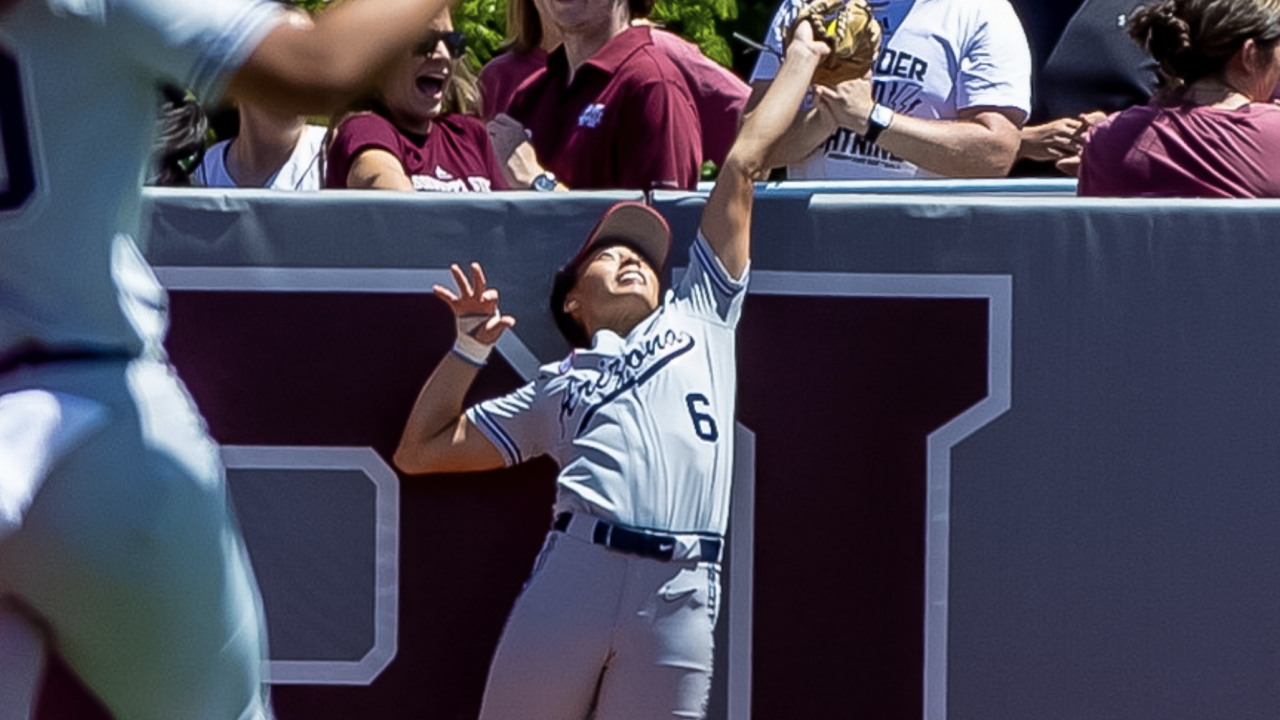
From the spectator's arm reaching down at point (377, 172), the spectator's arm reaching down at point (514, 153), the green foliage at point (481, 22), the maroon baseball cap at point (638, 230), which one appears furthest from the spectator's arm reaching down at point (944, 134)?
the green foliage at point (481, 22)

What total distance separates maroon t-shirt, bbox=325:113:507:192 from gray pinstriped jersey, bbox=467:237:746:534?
81 centimetres

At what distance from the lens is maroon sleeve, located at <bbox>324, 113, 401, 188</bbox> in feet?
16.3

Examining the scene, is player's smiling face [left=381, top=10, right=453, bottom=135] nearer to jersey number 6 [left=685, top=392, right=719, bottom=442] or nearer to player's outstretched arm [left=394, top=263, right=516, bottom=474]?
player's outstretched arm [left=394, top=263, right=516, bottom=474]

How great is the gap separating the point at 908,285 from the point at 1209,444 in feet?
2.26

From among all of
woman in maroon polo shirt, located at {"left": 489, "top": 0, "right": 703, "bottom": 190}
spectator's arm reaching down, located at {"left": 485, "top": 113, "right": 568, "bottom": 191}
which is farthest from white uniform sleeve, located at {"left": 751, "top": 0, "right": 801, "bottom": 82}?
spectator's arm reaching down, located at {"left": 485, "top": 113, "right": 568, "bottom": 191}

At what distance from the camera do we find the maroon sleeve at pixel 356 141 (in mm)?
4977

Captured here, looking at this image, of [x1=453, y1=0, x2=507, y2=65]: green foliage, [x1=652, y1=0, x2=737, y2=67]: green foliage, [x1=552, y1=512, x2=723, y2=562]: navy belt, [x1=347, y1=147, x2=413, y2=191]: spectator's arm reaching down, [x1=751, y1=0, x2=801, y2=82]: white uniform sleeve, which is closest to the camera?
[x1=552, y1=512, x2=723, y2=562]: navy belt

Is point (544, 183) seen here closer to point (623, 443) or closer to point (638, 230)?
point (638, 230)

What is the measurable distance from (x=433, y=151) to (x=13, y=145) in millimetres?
2664

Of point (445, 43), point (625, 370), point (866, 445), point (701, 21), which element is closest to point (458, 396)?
point (625, 370)

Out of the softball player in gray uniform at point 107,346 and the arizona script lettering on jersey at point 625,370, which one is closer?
the softball player in gray uniform at point 107,346

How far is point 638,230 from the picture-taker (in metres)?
4.37

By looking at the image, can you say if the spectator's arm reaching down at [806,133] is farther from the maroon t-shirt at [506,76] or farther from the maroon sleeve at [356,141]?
the maroon t-shirt at [506,76]

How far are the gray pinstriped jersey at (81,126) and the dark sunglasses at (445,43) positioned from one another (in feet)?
8.25
